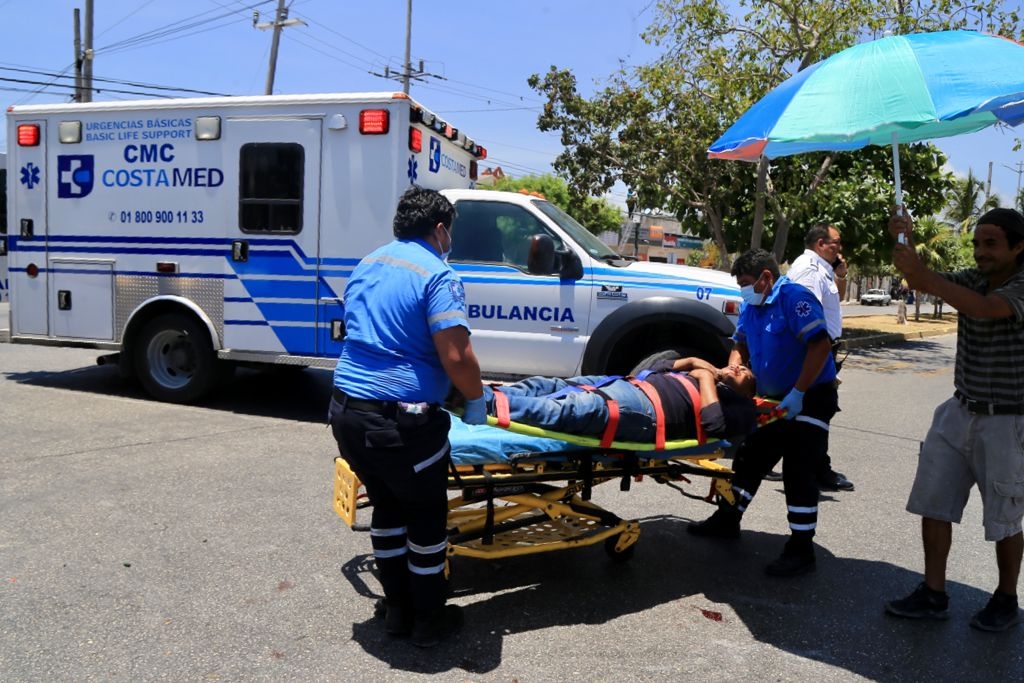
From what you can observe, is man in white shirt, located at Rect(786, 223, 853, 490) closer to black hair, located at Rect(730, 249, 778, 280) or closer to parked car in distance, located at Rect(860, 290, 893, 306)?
black hair, located at Rect(730, 249, 778, 280)

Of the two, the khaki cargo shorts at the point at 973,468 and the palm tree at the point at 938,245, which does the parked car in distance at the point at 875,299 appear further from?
the khaki cargo shorts at the point at 973,468

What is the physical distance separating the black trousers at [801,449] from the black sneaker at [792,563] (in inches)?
3.8

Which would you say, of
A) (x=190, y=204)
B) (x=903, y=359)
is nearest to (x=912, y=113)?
(x=190, y=204)

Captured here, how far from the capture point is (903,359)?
1853 cm

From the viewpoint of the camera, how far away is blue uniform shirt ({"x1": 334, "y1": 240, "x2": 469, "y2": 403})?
132 inches

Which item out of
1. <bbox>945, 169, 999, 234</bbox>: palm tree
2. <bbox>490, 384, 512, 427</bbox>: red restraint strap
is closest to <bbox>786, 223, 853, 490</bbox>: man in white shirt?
<bbox>490, 384, 512, 427</bbox>: red restraint strap

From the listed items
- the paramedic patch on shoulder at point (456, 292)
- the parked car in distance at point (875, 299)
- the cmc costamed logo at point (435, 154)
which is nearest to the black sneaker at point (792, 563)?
the paramedic patch on shoulder at point (456, 292)

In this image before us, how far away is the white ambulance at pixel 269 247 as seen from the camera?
7211 mm

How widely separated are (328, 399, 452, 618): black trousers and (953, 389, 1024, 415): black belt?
7.89ft

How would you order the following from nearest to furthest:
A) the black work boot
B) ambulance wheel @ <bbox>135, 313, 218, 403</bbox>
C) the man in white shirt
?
the black work boot < the man in white shirt < ambulance wheel @ <bbox>135, 313, 218, 403</bbox>

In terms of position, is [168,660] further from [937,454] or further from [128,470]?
[937,454]

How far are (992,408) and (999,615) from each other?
1.00 metres

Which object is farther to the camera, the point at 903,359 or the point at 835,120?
the point at 903,359

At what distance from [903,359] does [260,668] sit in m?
18.1
